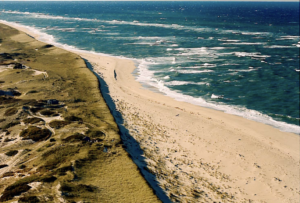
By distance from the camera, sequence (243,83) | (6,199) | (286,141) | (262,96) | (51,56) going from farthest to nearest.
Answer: (51,56) < (243,83) < (262,96) < (286,141) < (6,199)


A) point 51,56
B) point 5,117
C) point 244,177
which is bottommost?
point 244,177

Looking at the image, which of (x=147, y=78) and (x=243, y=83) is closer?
(x=243, y=83)

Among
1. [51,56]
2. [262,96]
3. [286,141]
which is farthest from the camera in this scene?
[51,56]

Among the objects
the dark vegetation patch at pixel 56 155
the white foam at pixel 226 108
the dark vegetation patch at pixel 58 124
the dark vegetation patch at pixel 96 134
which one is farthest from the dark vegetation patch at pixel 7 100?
the white foam at pixel 226 108

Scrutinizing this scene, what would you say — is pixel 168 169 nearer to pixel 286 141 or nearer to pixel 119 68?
pixel 286 141

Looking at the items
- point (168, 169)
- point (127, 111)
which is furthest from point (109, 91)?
point (168, 169)

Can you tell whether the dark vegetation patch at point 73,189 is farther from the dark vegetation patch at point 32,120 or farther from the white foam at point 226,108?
the white foam at point 226,108

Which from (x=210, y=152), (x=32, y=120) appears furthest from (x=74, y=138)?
(x=210, y=152)
